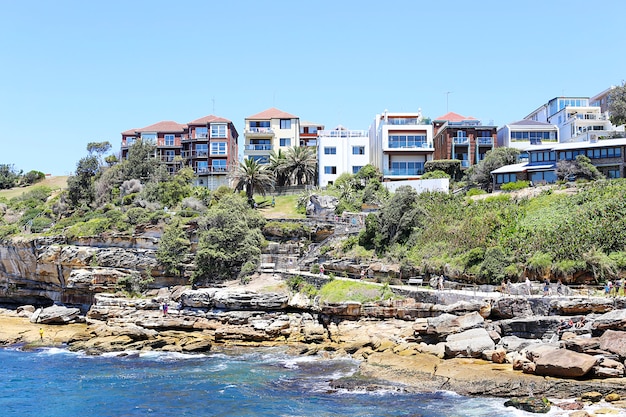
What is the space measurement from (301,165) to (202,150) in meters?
17.4

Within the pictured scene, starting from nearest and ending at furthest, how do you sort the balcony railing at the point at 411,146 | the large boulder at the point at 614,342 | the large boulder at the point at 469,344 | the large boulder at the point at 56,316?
1. the large boulder at the point at 614,342
2. the large boulder at the point at 469,344
3. the large boulder at the point at 56,316
4. the balcony railing at the point at 411,146

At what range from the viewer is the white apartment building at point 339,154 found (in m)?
74.5

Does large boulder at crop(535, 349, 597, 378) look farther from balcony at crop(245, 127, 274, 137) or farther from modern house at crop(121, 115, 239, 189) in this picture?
balcony at crop(245, 127, 274, 137)

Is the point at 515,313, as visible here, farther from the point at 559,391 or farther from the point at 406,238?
the point at 406,238

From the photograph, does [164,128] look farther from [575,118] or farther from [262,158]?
[575,118]

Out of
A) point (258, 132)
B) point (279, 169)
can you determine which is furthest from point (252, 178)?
point (258, 132)

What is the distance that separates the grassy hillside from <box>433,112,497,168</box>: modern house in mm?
57483

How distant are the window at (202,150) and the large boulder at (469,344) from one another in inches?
2286

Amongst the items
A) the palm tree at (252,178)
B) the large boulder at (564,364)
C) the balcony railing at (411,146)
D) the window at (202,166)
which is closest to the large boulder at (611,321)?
the large boulder at (564,364)

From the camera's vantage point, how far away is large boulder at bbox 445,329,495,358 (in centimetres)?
2898

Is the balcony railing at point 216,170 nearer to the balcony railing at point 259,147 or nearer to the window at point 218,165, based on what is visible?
the window at point 218,165

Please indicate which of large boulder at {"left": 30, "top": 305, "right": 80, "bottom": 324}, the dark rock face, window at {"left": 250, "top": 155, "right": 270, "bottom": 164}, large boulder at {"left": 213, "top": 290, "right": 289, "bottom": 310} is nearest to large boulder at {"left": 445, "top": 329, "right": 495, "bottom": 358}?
the dark rock face

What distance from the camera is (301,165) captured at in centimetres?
7269

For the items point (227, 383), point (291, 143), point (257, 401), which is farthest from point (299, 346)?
point (291, 143)
